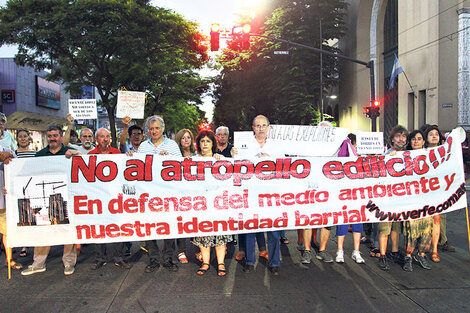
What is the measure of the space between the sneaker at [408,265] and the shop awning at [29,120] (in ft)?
113

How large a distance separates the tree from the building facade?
38.7ft

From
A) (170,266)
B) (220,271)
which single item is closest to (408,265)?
(220,271)

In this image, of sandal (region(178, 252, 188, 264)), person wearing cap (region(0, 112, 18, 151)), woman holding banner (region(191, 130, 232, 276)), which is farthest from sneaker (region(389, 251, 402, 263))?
person wearing cap (region(0, 112, 18, 151))

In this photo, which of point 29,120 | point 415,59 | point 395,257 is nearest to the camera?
point 395,257

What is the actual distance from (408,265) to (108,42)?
706 inches

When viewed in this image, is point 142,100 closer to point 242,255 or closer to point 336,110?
point 242,255

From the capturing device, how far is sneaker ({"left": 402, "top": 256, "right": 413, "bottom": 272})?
4.98 metres

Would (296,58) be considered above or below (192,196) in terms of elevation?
above

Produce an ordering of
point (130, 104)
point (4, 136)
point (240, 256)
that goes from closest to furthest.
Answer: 1. point (240, 256)
2. point (4, 136)
3. point (130, 104)

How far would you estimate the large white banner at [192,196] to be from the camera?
15.8ft

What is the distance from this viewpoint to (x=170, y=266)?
5133 millimetres

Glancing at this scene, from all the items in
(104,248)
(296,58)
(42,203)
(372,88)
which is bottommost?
(104,248)

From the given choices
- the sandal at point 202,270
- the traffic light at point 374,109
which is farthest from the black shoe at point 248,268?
the traffic light at point 374,109

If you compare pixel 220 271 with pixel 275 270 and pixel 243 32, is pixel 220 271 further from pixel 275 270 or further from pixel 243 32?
pixel 243 32
